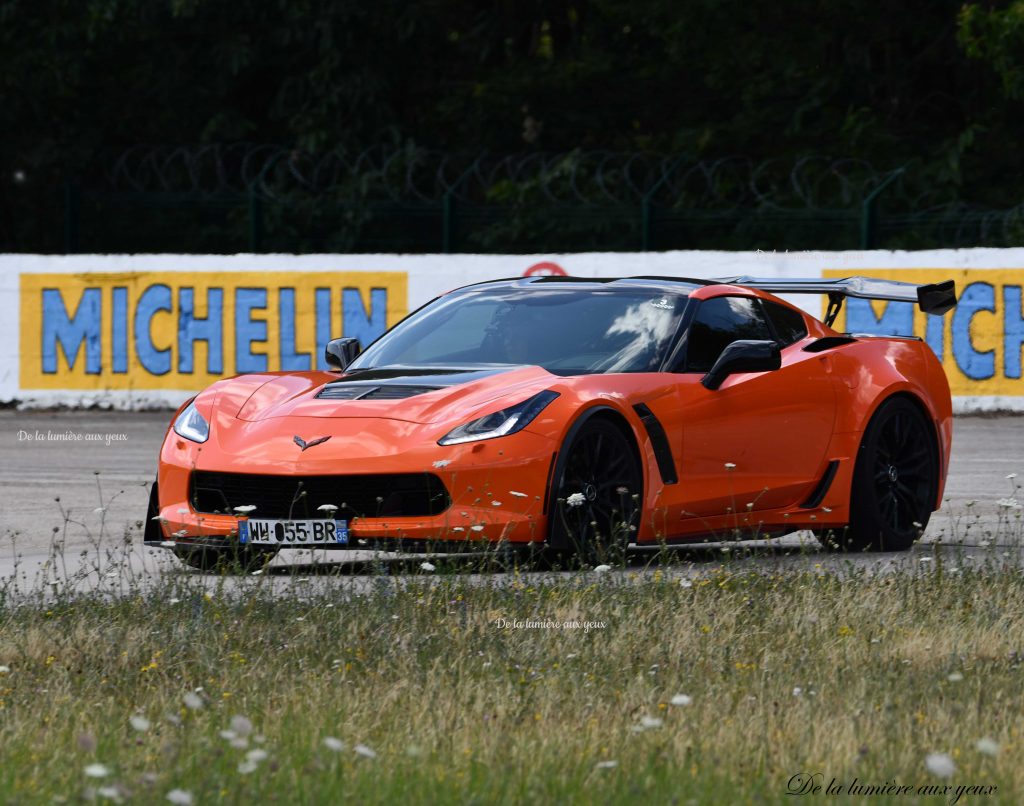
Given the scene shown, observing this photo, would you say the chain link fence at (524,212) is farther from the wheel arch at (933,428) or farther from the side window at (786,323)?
the side window at (786,323)

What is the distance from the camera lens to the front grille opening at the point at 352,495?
328 inches

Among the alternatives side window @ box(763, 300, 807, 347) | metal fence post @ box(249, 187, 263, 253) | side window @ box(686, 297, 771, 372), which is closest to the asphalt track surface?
side window @ box(686, 297, 771, 372)

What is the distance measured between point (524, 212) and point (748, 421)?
46.7 ft

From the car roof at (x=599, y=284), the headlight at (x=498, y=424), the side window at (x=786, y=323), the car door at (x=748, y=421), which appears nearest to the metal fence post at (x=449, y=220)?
the car roof at (x=599, y=284)

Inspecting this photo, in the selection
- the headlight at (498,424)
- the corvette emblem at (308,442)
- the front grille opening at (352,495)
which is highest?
the headlight at (498,424)

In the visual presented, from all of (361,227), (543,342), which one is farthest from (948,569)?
(361,227)

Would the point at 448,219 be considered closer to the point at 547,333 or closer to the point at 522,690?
the point at 547,333

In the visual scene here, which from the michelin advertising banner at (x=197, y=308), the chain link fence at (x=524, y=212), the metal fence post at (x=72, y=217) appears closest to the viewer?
the chain link fence at (x=524, y=212)

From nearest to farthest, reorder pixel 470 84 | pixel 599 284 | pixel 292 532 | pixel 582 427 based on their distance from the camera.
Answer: pixel 292 532 < pixel 582 427 < pixel 599 284 < pixel 470 84

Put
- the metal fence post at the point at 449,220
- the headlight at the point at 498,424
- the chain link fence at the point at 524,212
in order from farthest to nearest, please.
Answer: the metal fence post at the point at 449,220 < the chain link fence at the point at 524,212 < the headlight at the point at 498,424

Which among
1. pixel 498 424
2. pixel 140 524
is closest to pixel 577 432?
pixel 498 424

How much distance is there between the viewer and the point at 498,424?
8430 millimetres

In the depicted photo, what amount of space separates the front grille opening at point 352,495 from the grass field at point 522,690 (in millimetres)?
476

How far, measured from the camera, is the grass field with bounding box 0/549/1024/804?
15.0ft
